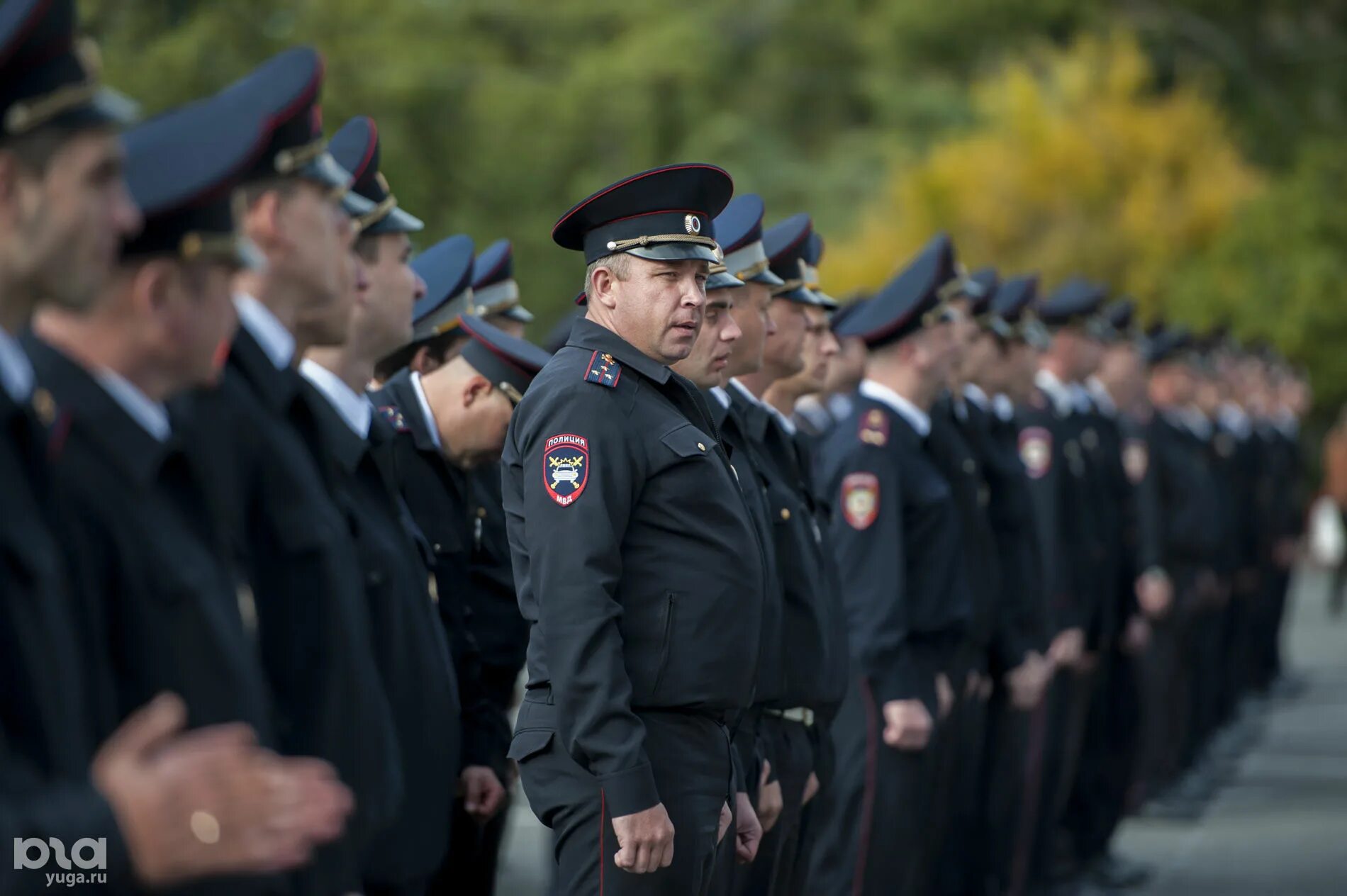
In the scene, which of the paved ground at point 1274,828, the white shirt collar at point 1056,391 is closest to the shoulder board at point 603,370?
the white shirt collar at point 1056,391

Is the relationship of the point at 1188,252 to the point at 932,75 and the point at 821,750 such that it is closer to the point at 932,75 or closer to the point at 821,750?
the point at 932,75

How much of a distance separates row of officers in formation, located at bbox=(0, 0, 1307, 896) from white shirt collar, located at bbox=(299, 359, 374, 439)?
1 centimetres

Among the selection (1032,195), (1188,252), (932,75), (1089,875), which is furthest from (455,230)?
(1089,875)

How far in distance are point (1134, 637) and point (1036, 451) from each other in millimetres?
2015

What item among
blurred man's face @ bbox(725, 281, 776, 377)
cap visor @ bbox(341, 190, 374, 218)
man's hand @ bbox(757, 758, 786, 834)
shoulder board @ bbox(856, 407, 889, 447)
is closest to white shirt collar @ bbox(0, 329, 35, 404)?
cap visor @ bbox(341, 190, 374, 218)

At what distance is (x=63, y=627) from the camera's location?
264cm

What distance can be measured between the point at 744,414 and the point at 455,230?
2840cm

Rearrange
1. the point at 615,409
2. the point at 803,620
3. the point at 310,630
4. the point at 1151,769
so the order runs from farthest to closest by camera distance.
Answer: the point at 1151,769
the point at 803,620
the point at 615,409
the point at 310,630

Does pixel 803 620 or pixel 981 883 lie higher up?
pixel 803 620

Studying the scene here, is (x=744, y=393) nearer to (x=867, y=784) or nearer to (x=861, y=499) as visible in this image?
(x=861, y=499)

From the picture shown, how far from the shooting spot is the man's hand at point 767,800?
5430 mm

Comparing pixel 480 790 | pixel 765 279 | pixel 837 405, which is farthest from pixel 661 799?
pixel 837 405

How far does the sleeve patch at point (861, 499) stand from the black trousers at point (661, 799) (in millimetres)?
2285

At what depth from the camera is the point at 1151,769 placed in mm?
12773
